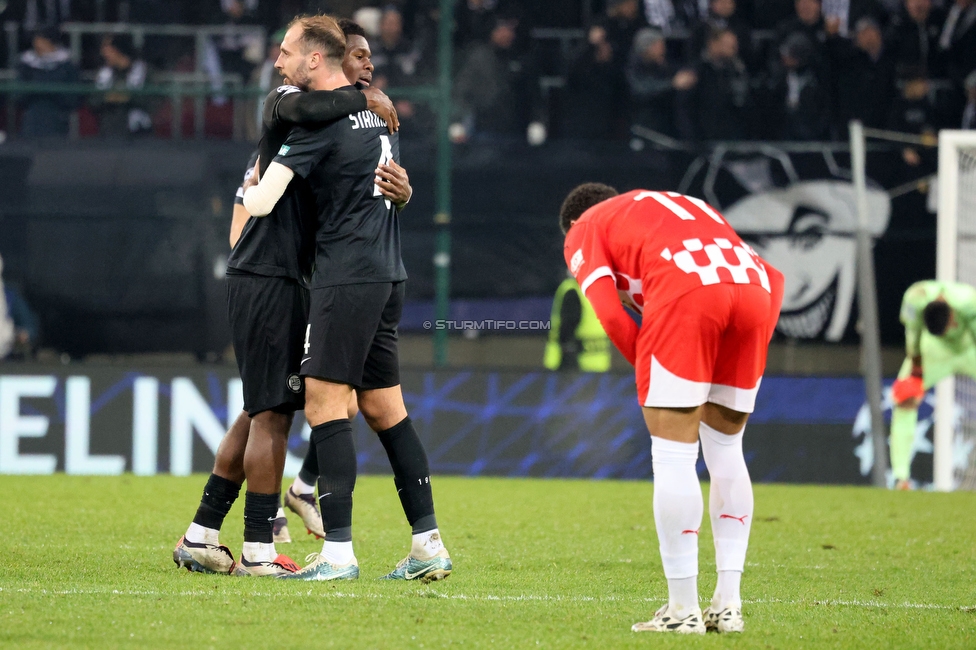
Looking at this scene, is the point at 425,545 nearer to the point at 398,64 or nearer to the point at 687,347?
the point at 687,347

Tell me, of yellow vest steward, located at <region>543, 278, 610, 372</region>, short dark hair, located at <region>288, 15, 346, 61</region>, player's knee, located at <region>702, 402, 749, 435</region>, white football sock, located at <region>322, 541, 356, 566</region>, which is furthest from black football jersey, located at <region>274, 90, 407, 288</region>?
yellow vest steward, located at <region>543, 278, 610, 372</region>

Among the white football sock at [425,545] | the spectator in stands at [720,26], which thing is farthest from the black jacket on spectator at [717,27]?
the white football sock at [425,545]

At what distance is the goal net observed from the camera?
36.1 feet

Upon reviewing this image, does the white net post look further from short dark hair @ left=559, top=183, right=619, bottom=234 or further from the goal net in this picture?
short dark hair @ left=559, top=183, right=619, bottom=234

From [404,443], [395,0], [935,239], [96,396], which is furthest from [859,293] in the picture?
[404,443]

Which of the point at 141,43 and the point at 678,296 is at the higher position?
the point at 141,43

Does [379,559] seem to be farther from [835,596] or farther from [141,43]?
[141,43]

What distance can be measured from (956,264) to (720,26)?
3.89 meters

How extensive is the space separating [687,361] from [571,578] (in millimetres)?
1636

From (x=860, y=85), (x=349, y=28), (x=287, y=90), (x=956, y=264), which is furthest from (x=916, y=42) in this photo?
(x=287, y=90)

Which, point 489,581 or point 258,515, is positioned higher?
point 258,515

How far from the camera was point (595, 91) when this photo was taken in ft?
42.1

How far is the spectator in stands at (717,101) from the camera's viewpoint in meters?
12.5

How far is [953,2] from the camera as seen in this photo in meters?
13.9
